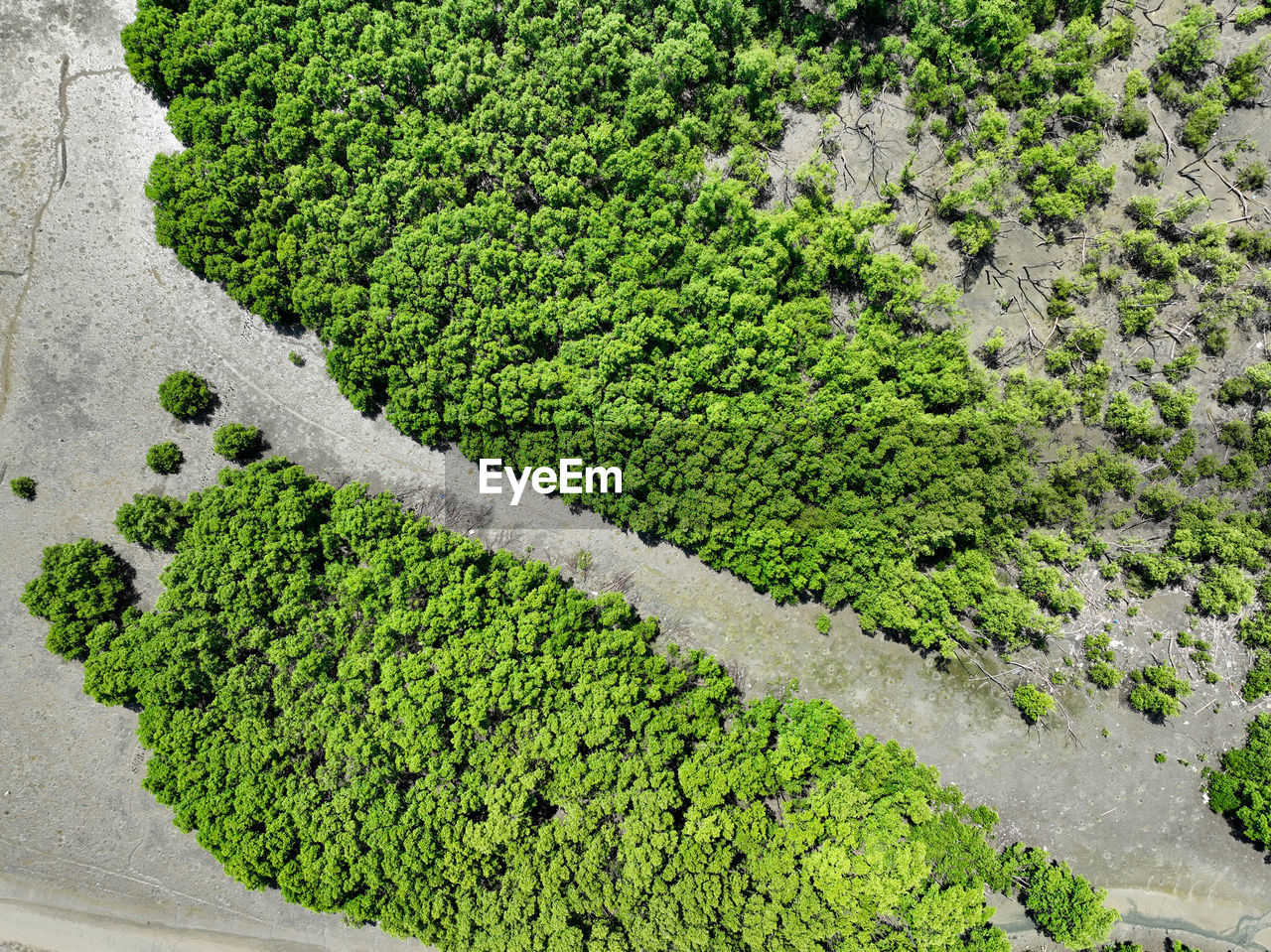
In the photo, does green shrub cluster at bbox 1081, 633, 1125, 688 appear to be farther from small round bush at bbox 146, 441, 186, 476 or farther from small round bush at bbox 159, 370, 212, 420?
small round bush at bbox 146, 441, 186, 476

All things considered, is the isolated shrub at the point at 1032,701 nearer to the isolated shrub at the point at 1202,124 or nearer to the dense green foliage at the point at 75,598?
the isolated shrub at the point at 1202,124

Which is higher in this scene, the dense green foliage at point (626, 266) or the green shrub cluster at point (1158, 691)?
the dense green foliage at point (626, 266)

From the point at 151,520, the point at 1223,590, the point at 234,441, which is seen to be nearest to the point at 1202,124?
the point at 1223,590

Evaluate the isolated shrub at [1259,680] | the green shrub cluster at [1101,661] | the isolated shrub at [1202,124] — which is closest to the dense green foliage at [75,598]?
the green shrub cluster at [1101,661]

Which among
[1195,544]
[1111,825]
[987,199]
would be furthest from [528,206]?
[1111,825]

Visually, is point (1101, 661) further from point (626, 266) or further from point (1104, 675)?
point (626, 266)

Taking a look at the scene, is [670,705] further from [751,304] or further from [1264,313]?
[1264,313]
